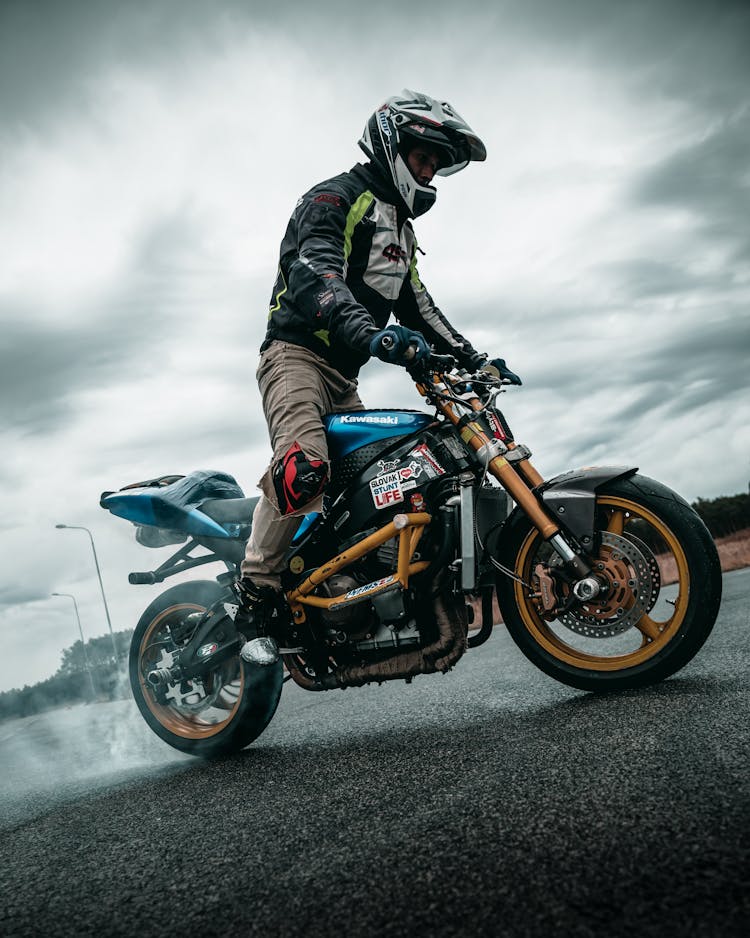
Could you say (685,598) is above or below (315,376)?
below

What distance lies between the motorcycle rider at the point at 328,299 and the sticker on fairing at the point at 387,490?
23cm

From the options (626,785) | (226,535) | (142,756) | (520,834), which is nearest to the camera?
(520,834)

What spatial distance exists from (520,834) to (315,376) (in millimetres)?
2178

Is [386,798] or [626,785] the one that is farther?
[386,798]

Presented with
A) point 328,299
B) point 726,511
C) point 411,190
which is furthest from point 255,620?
point 726,511

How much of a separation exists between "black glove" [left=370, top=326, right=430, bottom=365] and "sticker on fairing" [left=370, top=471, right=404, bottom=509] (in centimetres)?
48

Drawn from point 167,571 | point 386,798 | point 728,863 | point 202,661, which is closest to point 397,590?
point 386,798

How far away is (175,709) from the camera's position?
11.4ft

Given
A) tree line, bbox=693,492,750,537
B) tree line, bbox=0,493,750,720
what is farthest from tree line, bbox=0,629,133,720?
tree line, bbox=693,492,750,537

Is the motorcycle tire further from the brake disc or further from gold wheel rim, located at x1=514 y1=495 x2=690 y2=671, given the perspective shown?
the brake disc

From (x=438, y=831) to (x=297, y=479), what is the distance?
1.58 m

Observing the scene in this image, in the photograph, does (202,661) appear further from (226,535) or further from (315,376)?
(315,376)

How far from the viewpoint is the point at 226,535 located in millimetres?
3389

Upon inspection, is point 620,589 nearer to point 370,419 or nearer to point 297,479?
point 370,419
